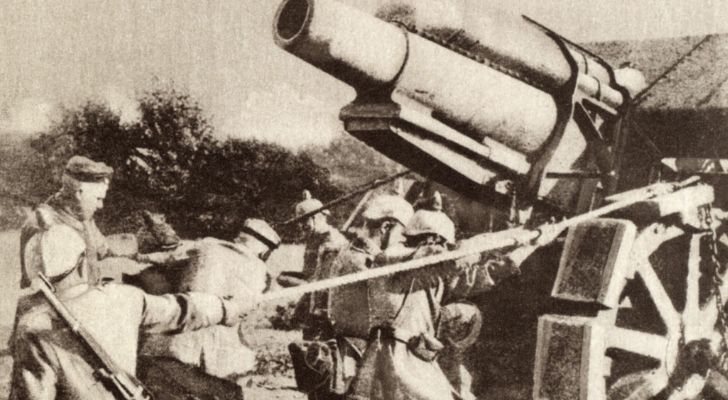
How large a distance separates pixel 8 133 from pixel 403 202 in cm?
312

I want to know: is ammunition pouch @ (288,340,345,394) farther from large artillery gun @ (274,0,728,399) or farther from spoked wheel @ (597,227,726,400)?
spoked wheel @ (597,227,726,400)

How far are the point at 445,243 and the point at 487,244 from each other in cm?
36

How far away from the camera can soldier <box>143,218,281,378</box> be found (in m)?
4.86

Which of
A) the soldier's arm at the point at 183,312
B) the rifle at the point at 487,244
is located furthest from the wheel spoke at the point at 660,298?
the soldier's arm at the point at 183,312

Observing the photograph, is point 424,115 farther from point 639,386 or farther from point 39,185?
point 39,185

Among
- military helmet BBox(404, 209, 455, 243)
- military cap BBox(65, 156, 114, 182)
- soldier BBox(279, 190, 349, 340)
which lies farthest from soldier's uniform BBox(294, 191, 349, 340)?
military cap BBox(65, 156, 114, 182)

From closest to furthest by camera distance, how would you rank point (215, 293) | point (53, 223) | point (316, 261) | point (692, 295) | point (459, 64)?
point (53, 223)
point (459, 64)
point (215, 293)
point (692, 295)
point (316, 261)

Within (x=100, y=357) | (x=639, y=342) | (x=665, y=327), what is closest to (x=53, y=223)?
(x=100, y=357)

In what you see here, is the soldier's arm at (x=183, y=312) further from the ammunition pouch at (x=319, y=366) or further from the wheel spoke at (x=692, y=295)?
the wheel spoke at (x=692, y=295)

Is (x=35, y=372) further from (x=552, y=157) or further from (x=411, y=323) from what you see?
(x=552, y=157)

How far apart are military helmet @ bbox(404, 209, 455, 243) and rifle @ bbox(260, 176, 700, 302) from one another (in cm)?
22

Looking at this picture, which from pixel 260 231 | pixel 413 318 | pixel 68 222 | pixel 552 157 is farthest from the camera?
pixel 260 231

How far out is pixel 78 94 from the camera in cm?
891

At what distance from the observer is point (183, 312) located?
3207 millimetres
